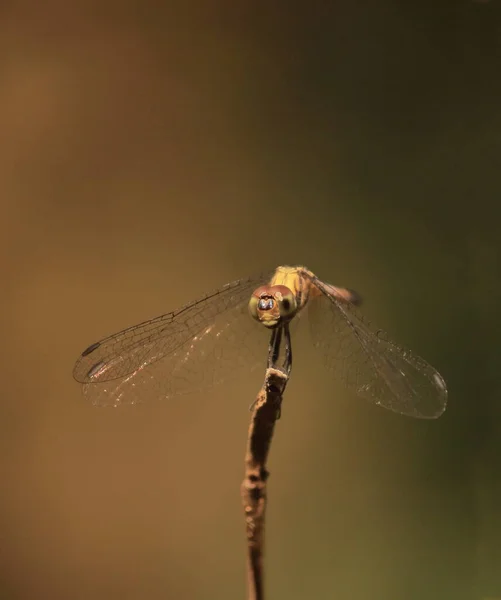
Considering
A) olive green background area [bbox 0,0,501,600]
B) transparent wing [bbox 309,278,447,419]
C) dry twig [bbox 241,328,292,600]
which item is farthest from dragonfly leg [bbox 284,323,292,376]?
olive green background area [bbox 0,0,501,600]

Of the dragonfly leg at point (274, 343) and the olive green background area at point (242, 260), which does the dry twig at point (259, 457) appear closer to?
the dragonfly leg at point (274, 343)

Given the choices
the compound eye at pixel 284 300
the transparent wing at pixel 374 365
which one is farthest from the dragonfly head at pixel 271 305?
the transparent wing at pixel 374 365

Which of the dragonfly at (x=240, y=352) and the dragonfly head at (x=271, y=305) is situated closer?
the dragonfly head at (x=271, y=305)

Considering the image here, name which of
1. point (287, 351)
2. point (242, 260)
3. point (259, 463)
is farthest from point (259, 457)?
point (242, 260)

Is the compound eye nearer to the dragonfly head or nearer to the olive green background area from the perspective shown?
the dragonfly head

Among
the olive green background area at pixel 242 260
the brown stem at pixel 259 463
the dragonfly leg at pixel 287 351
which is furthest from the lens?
the olive green background area at pixel 242 260
